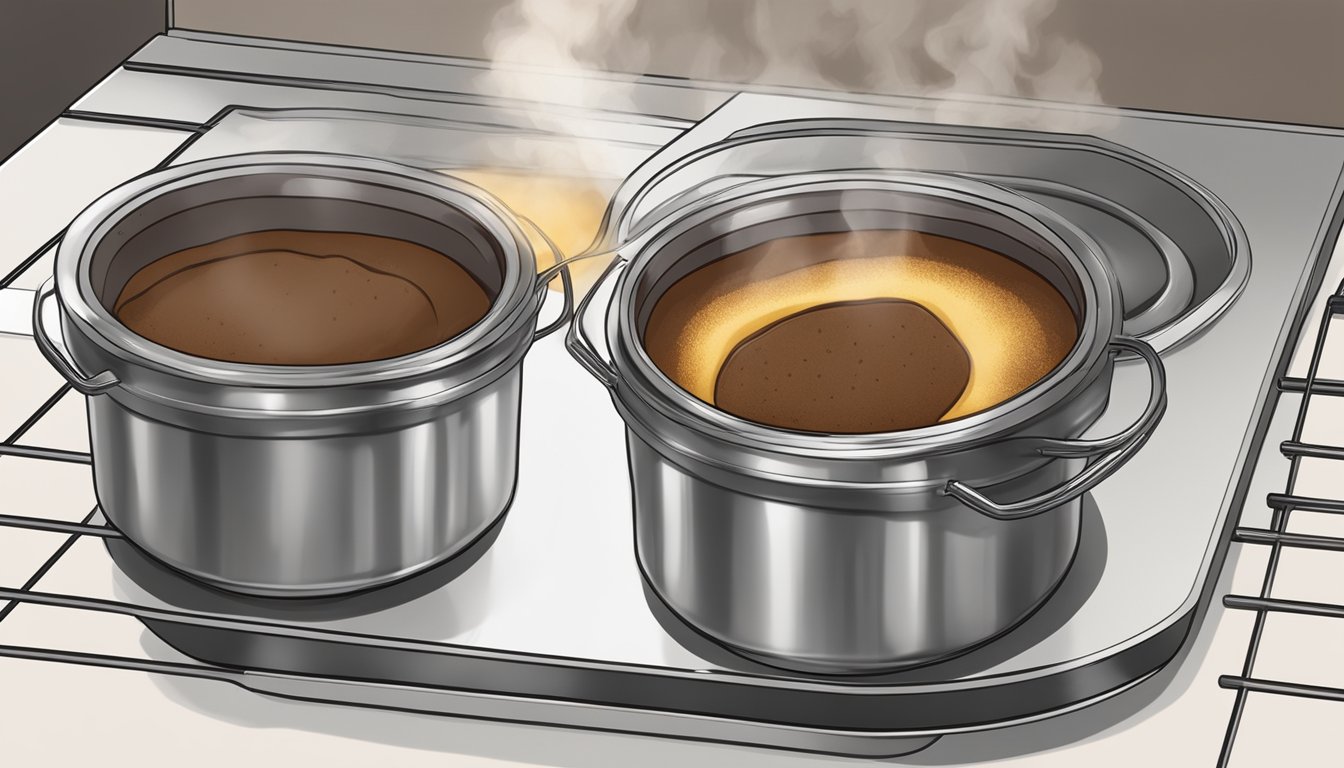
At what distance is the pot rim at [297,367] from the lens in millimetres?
784

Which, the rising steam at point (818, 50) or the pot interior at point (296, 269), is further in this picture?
the rising steam at point (818, 50)

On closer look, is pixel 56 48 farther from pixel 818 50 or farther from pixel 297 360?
pixel 297 360

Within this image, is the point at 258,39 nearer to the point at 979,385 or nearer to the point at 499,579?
the point at 499,579

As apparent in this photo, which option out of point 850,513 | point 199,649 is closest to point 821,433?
point 850,513

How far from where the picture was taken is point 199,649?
88 centimetres

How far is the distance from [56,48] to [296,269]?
769 millimetres

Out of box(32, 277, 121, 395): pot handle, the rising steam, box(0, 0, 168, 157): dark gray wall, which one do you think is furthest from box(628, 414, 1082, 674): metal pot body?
box(0, 0, 168, 157): dark gray wall

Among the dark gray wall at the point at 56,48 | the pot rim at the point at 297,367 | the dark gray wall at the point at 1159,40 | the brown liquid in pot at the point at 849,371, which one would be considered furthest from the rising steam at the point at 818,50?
the brown liquid in pot at the point at 849,371

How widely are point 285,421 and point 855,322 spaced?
296 millimetres

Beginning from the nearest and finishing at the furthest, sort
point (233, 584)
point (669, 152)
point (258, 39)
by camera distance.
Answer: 1. point (233, 584)
2. point (669, 152)
3. point (258, 39)

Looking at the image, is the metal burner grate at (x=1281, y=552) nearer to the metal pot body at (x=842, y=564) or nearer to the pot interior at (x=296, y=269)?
the metal pot body at (x=842, y=564)

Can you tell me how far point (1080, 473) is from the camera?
2.56 ft

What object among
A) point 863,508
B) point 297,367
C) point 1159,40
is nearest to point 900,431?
point 863,508

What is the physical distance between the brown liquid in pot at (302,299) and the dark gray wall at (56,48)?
28.3 inches
